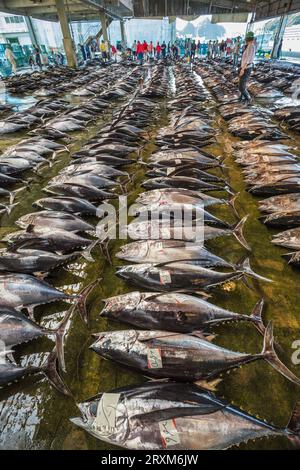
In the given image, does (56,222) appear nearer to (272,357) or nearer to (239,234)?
(239,234)

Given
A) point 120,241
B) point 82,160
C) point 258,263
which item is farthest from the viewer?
point 82,160

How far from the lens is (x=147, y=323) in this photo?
6.10 ft

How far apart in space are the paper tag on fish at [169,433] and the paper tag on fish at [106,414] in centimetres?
26

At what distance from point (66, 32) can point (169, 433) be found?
72.0 ft

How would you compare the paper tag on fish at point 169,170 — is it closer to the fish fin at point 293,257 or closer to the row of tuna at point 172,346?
the row of tuna at point 172,346

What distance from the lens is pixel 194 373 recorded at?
1.57 m

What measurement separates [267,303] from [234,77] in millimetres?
14374

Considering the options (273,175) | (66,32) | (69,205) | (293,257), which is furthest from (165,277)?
(66,32)

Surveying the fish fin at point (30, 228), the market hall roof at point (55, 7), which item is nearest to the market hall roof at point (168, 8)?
the market hall roof at point (55, 7)

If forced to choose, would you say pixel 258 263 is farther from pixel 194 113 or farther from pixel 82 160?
pixel 194 113

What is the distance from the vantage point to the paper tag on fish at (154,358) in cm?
159

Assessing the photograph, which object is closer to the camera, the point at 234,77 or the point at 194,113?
the point at 194,113

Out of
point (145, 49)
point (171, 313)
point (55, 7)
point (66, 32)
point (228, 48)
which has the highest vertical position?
point (55, 7)
